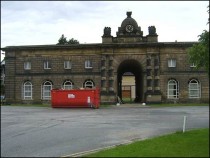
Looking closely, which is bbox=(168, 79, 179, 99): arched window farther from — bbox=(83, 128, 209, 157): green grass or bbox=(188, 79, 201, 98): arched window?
bbox=(83, 128, 209, 157): green grass

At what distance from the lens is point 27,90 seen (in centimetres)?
5619

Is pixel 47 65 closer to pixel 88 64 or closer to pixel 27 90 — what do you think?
pixel 27 90

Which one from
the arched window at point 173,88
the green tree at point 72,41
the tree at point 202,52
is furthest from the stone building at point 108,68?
the tree at point 202,52

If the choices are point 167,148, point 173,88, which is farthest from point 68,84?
point 167,148

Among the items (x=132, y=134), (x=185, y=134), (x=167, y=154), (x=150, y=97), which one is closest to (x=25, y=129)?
(x=132, y=134)

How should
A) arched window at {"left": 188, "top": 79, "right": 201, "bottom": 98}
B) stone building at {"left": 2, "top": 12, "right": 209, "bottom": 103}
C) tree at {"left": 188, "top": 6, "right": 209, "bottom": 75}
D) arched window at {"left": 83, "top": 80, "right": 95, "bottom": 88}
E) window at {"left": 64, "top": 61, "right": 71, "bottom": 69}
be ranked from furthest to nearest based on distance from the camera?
1. window at {"left": 64, "top": 61, "right": 71, "bottom": 69}
2. arched window at {"left": 83, "top": 80, "right": 95, "bottom": 88}
3. arched window at {"left": 188, "top": 79, "right": 201, "bottom": 98}
4. stone building at {"left": 2, "top": 12, "right": 209, "bottom": 103}
5. tree at {"left": 188, "top": 6, "right": 209, "bottom": 75}

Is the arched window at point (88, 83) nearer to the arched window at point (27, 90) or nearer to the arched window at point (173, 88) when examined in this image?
the arched window at point (27, 90)

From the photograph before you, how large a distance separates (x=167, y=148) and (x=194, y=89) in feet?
137

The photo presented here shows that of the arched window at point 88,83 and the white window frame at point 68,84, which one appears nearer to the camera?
the arched window at point 88,83

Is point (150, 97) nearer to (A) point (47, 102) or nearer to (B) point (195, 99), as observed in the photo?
(B) point (195, 99)

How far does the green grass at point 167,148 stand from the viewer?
1224cm

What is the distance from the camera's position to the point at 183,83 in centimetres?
5353

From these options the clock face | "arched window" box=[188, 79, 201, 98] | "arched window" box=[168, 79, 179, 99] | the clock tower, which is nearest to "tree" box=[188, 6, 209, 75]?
the clock tower

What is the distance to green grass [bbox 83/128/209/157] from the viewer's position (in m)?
12.2
